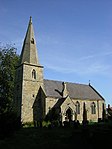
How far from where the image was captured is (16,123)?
2573cm

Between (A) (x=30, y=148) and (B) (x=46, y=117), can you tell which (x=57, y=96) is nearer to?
(B) (x=46, y=117)

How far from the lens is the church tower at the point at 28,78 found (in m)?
46.7

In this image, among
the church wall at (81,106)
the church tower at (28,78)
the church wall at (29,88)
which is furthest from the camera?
the church wall at (81,106)

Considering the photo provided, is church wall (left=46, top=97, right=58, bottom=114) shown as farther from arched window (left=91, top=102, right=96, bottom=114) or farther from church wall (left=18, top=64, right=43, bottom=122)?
arched window (left=91, top=102, right=96, bottom=114)

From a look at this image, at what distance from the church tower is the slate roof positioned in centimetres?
251

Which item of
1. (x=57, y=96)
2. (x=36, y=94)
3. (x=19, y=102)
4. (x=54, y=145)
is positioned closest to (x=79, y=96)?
(x=57, y=96)

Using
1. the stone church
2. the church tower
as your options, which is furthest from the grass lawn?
the stone church

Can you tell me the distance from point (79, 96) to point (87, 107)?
3.30 m

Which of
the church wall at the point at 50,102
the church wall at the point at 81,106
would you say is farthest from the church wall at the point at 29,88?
the church wall at the point at 81,106

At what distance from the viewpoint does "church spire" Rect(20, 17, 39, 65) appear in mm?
49906

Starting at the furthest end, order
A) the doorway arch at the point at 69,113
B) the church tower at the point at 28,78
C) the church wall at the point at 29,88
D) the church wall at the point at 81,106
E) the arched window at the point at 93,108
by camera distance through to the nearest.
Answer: the arched window at the point at 93,108
the doorway arch at the point at 69,113
the church wall at the point at 81,106
the church tower at the point at 28,78
the church wall at the point at 29,88

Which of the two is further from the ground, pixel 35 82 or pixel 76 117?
pixel 35 82

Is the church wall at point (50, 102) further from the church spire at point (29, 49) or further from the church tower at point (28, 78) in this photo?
the church spire at point (29, 49)

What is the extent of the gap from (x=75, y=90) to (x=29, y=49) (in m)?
15.3
